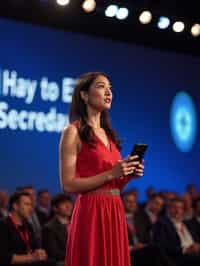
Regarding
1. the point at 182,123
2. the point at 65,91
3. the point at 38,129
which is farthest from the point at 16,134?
the point at 182,123

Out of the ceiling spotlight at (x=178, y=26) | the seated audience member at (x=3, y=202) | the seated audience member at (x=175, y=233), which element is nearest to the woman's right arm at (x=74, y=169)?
the seated audience member at (x=175, y=233)

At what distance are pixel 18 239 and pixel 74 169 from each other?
2263mm

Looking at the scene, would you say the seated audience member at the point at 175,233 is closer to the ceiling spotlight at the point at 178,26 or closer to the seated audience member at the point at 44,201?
the seated audience member at the point at 44,201

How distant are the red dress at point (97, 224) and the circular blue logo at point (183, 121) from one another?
589 centimetres

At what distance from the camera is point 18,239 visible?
15.0 feet

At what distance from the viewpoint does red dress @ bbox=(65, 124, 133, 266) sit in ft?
8.07

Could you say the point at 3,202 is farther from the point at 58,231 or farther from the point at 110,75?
the point at 110,75

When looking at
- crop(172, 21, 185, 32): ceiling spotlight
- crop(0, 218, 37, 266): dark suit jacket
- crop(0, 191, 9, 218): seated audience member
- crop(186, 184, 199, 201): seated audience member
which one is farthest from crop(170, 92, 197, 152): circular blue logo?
crop(0, 218, 37, 266): dark suit jacket

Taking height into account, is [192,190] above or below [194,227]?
above

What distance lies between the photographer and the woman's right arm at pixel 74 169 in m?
2.32

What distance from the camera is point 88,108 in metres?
2.56

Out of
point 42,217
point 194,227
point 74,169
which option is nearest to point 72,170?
point 74,169

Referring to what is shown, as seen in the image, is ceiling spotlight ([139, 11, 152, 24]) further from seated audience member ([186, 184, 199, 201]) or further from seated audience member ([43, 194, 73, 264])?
seated audience member ([43, 194, 73, 264])

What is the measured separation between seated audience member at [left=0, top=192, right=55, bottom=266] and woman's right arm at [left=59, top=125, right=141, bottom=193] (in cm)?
205
